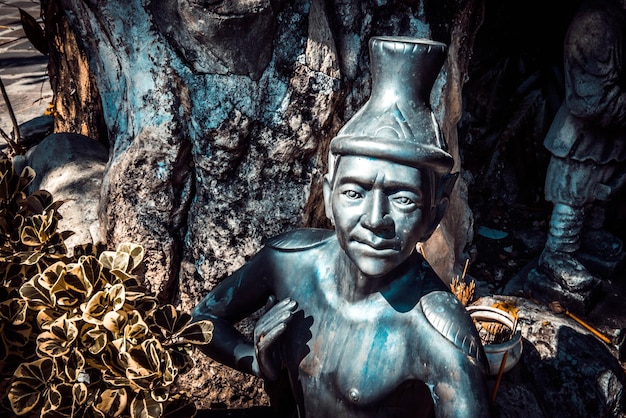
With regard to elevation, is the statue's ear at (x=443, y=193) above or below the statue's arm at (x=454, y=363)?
above

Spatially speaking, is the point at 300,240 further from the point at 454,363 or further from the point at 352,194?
the point at 454,363

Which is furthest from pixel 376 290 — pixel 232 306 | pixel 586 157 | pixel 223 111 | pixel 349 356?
pixel 586 157

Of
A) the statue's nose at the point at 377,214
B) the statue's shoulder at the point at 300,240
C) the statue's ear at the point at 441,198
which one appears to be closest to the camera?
the statue's nose at the point at 377,214

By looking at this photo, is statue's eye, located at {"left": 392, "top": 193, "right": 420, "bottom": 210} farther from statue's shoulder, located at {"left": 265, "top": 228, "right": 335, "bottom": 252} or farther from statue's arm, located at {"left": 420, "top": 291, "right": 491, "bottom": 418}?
statue's shoulder, located at {"left": 265, "top": 228, "right": 335, "bottom": 252}

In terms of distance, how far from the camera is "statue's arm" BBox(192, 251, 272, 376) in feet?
6.54

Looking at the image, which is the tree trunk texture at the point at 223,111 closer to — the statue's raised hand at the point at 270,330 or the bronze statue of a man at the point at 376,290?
the bronze statue of a man at the point at 376,290

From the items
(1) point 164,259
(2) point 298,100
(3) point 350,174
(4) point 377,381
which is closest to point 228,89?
(2) point 298,100

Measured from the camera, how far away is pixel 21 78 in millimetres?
7105

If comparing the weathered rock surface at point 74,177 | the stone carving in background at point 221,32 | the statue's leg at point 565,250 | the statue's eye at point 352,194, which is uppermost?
the stone carving in background at point 221,32

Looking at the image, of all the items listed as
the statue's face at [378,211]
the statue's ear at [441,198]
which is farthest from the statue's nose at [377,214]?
the statue's ear at [441,198]

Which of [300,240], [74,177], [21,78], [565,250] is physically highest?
[300,240]

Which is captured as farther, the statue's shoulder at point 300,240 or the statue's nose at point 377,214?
the statue's shoulder at point 300,240

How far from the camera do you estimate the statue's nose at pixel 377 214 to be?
1586mm

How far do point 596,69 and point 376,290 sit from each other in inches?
94.7
